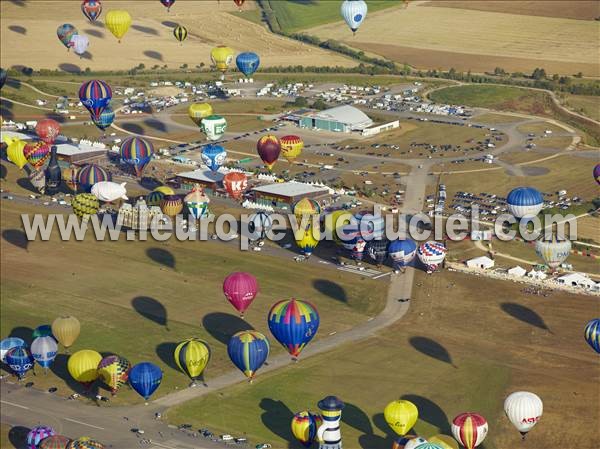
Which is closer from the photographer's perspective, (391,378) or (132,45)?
(391,378)

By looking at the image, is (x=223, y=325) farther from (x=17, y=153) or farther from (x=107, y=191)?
(x=17, y=153)

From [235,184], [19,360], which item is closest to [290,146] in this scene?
[235,184]

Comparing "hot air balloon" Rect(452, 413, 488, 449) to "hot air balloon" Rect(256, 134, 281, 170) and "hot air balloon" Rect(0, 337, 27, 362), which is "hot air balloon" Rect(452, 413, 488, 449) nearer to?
"hot air balloon" Rect(0, 337, 27, 362)

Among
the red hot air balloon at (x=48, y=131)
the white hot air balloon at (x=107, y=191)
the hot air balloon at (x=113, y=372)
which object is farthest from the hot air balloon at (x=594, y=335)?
the red hot air balloon at (x=48, y=131)

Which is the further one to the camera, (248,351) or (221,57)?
(221,57)

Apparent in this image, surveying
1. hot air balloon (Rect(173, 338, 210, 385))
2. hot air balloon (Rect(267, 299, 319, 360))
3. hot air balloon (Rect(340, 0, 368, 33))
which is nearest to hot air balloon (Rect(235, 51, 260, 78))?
hot air balloon (Rect(340, 0, 368, 33))

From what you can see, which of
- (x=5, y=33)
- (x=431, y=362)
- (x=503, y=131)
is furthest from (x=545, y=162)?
(x=5, y=33)

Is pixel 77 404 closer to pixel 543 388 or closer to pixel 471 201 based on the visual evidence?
pixel 543 388
